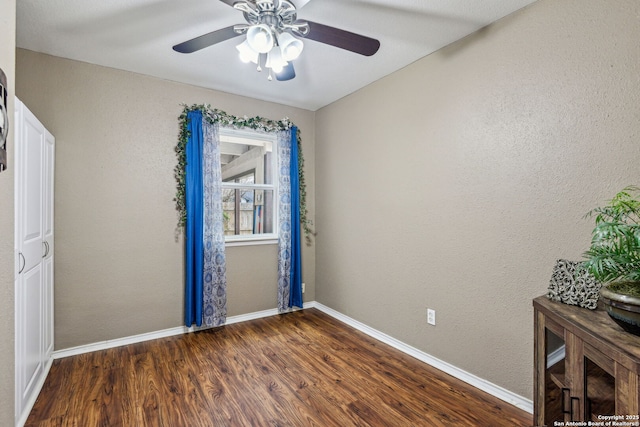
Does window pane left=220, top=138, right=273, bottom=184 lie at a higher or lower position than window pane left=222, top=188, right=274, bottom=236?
higher

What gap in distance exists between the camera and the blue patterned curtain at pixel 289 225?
3729 millimetres

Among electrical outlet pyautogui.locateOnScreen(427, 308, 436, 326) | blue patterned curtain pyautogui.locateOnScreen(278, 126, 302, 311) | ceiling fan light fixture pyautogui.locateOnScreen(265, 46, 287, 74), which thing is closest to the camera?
ceiling fan light fixture pyautogui.locateOnScreen(265, 46, 287, 74)

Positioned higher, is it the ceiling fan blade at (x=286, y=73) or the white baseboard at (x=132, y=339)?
the ceiling fan blade at (x=286, y=73)

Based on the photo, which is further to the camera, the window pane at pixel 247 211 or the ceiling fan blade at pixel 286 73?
the window pane at pixel 247 211

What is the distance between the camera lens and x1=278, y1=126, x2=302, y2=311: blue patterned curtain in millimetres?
3729

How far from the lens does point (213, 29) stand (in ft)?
7.37

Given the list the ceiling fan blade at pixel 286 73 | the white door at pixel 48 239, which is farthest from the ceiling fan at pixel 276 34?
the white door at pixel 48 239

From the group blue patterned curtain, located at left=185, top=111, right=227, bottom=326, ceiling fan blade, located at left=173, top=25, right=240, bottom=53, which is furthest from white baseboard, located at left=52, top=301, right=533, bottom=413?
ceiling fan blade, located at left=173, top=25, right=240, bottom=53

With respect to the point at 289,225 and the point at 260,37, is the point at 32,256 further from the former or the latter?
the point at 289,225

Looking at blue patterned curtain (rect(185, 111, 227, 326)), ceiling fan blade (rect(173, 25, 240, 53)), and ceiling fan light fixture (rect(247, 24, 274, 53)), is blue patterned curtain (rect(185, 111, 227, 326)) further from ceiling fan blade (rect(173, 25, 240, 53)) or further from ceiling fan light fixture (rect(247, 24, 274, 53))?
ceiling fan light fixture (rect(247, 24, 274, 53))

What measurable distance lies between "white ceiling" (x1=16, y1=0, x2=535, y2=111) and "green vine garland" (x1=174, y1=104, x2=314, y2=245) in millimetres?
339

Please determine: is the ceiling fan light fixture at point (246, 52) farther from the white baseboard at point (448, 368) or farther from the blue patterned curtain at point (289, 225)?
the white baseboard at point (448, 368)

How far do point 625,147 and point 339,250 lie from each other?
2548mm

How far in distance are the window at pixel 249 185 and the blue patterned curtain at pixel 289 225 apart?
0.13m
